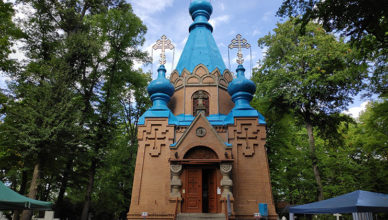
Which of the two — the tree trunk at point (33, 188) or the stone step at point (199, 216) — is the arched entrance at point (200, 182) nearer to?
the stone step at point (199, 216)

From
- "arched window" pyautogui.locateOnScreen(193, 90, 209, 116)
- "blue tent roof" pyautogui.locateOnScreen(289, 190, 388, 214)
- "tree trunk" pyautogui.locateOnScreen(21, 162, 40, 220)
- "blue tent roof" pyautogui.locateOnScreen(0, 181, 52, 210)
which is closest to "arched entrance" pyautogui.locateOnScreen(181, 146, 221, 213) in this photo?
"arched window" pyautogui.locateOnScreen(193, 90, 209, 116)

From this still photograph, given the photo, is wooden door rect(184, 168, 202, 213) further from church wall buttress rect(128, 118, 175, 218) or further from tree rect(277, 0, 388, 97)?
tree rect(277, 0, 388, 97)

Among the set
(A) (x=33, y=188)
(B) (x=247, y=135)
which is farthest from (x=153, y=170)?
(A) (x=33, y=188)

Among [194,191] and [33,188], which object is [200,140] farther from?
[33,188]

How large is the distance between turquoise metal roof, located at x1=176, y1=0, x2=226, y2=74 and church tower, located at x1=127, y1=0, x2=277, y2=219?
753 mm

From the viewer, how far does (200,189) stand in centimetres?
1242

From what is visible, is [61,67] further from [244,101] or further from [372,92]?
[372,92]

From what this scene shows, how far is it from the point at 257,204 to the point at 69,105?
34.2 feet

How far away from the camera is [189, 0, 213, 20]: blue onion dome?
1942 cm

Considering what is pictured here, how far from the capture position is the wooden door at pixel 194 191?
12086mm

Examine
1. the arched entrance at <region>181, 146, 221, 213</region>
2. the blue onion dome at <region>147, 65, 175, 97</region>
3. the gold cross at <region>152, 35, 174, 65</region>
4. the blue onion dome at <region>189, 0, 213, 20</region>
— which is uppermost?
the blue onion dome at <region>189, 0, 213, 20</region>

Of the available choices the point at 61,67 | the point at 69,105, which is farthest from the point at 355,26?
the point at 61,67

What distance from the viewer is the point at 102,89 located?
19.5 metres

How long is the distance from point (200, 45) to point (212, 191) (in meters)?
9.54
